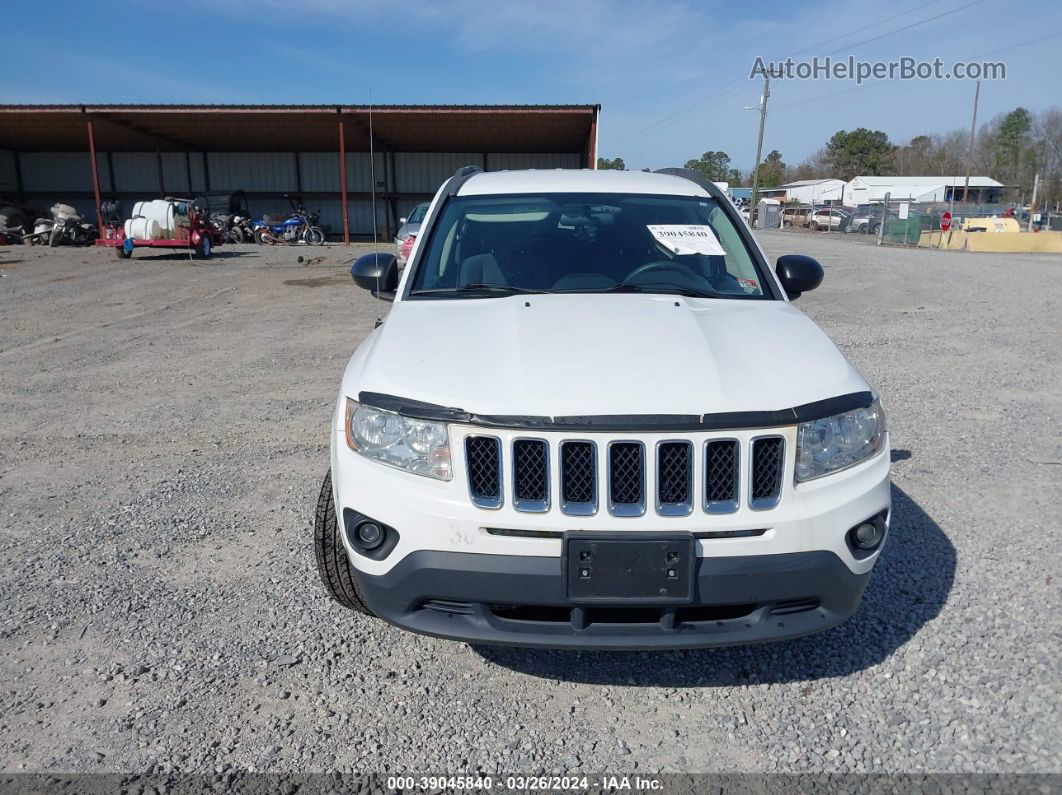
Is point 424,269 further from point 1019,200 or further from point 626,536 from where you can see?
point 1019,200

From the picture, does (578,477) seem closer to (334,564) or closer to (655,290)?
(334,564)

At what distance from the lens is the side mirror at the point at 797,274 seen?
3.97 metres

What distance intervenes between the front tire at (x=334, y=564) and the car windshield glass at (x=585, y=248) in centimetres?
117

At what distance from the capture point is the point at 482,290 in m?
3.59

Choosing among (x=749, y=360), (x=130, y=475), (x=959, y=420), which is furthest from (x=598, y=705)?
(x=959, y=420)

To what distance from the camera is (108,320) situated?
11.7 m

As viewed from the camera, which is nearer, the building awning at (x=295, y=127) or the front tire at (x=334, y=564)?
the front tire at (x=334, y=564)

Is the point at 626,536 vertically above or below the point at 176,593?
above

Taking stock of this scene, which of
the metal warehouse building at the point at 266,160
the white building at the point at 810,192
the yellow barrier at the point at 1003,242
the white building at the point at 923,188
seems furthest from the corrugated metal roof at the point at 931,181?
the metal warehouse building at the point at 266,160

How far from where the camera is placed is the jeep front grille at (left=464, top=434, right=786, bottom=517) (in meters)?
2.37

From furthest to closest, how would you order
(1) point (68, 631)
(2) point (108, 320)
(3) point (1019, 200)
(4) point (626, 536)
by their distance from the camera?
(3) point (1019, 200)
(2) point (108, 320)
(1) point (68, 631)
(4) point (626, 536)

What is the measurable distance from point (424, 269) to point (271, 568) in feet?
5.09

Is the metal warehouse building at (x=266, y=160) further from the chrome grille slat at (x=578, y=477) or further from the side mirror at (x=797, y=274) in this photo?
the chrome grille slat at (x=578, y=477)

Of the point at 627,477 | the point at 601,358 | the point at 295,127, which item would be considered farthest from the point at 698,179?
the point at 295,127
